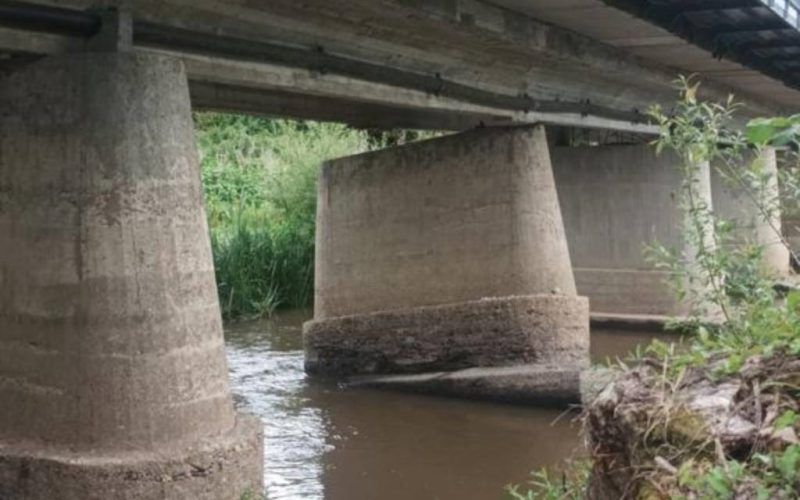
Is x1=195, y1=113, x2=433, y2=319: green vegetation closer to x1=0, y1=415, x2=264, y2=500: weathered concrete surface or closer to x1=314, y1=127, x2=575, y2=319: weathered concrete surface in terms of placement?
x1=314, y1=127, x2=575, y2=319: weathered concrete surface

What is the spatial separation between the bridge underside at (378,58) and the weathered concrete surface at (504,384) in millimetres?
3254

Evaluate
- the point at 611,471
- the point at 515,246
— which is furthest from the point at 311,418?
the point at 611,471

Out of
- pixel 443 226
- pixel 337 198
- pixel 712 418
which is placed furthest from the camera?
pixel 337 198

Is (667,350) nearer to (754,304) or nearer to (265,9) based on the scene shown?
(754,304)

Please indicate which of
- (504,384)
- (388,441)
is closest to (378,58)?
(388,441)

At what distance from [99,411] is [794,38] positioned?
1152cm

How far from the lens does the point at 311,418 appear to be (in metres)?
11.4

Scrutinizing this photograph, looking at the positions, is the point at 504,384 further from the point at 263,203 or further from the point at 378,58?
the point at 263,203

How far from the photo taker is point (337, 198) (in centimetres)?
1416

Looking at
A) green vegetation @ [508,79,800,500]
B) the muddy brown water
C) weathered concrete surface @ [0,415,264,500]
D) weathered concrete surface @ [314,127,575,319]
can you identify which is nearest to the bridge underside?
weathered concrete surface @ [314,127,575,319]

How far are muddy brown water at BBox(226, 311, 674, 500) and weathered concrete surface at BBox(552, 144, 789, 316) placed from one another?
7.09 metres

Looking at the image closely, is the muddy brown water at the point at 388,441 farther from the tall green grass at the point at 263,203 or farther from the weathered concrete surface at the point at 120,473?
the tall green grass at the point at 263,203

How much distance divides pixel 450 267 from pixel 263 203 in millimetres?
16246

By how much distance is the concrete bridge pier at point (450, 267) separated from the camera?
12422 mm
